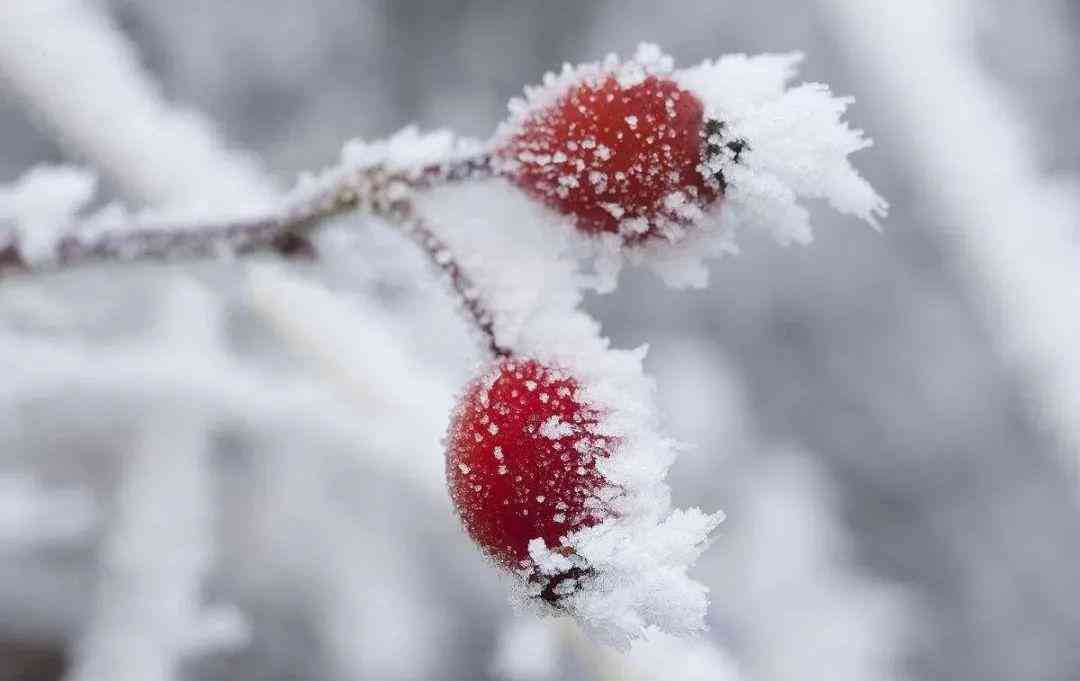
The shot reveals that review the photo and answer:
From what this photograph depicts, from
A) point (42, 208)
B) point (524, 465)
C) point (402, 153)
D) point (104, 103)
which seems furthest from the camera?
point (104, 103)

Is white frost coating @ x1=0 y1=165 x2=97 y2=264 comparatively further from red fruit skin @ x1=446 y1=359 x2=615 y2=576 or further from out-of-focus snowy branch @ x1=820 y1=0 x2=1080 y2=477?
out-of-focus snowy branch @ x1=820 y1=0 x2=1080 y2=477

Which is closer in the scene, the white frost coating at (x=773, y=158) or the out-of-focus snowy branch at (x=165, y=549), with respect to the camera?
the white frost coating at (x=773, y=158)

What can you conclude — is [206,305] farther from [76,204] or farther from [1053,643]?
[1053,643]

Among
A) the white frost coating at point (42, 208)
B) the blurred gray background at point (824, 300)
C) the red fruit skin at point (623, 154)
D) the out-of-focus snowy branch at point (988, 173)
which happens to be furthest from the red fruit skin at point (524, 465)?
the out-of-focus snowy branch at point (988, 173)

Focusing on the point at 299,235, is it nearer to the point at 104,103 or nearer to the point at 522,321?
the point at 522,321

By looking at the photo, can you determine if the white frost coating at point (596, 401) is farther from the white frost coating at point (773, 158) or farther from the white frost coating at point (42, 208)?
the white frost coating at point (42, 208)

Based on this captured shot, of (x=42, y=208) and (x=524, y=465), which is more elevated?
(x=42, y=208)

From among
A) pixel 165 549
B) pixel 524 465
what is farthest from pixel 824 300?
pixel 524 465
